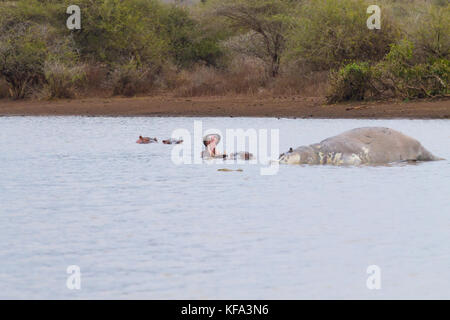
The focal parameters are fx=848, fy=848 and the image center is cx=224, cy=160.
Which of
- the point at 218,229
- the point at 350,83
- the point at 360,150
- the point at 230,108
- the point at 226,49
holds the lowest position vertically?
the point at 218,229

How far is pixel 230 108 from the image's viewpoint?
2731 cm

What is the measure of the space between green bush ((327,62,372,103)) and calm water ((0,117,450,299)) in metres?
12.9

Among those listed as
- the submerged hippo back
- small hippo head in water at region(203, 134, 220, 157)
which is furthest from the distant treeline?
the submerged hippo back


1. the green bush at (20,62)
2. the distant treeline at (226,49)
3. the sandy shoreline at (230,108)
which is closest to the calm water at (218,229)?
the sandy shoreline at (230,108)

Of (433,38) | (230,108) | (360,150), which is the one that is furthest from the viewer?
(230,108)

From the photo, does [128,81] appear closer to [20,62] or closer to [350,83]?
[20,62]

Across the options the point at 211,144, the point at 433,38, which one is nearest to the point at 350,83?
the point at 433,38

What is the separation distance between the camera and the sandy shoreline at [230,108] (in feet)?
80.9

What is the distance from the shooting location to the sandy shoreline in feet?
80.9

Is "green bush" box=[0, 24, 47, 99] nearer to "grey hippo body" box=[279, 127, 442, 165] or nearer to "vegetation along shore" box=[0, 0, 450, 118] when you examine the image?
"vegetation along shore" box=[0, 0, 450, 118]

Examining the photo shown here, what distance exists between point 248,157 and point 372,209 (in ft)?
17.7

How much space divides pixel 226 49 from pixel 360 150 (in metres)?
24.0

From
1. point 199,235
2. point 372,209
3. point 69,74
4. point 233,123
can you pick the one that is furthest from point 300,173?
point 69,74
